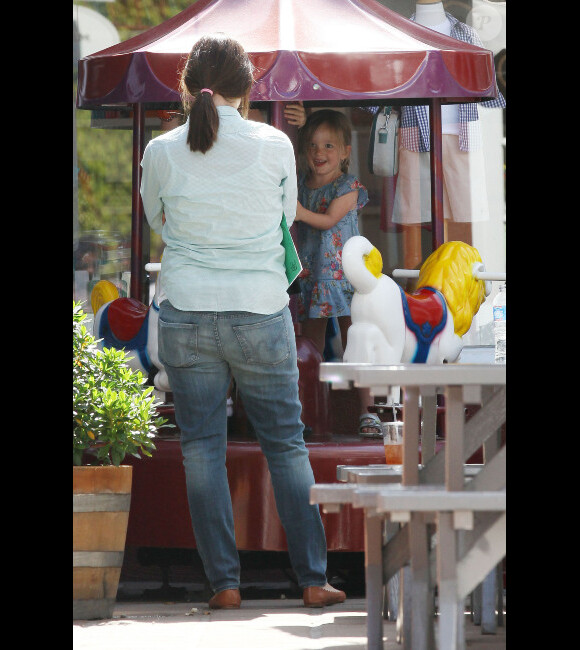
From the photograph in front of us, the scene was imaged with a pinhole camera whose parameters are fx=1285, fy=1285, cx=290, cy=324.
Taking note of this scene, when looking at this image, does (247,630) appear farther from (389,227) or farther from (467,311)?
(389,227)

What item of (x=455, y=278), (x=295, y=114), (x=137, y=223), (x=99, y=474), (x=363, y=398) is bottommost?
(x=99, y=474)

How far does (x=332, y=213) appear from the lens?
5.27 m

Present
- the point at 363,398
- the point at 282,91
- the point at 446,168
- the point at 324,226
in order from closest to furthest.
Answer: the point at 282,91 < the point at 363,398 < the point at 324,226 < the point at 446,168

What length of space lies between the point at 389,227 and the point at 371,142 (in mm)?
387

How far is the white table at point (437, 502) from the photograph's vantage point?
8.45 feet

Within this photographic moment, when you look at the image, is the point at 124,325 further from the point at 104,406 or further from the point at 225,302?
the point at 225,302

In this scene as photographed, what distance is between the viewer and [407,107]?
5605 mm

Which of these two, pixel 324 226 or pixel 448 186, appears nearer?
pixel 324 226

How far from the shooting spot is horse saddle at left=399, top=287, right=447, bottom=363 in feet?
15.6

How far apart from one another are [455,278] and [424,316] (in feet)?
0.73

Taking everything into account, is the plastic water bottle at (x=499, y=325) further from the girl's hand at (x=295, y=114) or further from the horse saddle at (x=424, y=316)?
the girl's hand at (x=295, y=114)

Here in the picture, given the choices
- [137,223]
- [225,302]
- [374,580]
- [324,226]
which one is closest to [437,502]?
[374,580]
